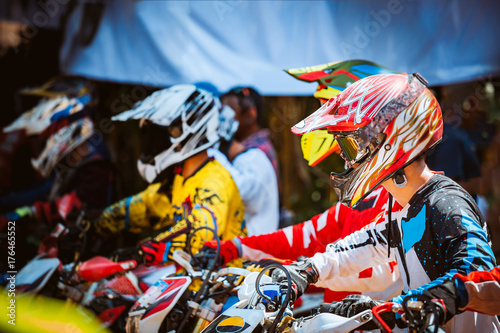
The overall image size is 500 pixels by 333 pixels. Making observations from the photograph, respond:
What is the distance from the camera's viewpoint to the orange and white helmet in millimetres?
2412

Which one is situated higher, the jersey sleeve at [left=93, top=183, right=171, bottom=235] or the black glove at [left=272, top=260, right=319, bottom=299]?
the black glove at [left=272, top=260, right=319, bottom=299]

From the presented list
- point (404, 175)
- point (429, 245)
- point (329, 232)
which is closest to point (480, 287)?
point (429, 245)

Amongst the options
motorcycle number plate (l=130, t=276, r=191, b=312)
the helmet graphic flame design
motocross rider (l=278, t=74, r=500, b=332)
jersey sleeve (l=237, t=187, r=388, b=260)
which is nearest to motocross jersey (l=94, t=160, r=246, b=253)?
jersey sleeve (l=237, t=187, r=388, b=260)

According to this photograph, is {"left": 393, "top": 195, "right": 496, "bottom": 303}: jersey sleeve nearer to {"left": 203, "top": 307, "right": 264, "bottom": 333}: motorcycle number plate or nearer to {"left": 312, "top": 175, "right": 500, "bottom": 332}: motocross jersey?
{"left": 312, "top": 175, "right": 500, "bottom": 332}: motocross jersey

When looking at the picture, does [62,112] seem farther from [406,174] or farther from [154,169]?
[406,174]

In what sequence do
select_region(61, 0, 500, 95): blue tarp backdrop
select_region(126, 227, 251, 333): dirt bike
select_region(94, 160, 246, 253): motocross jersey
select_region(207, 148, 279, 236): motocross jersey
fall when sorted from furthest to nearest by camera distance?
select_region(61, 0, 500, 95): blue tarp backdrop
select_region(207, 148, 279, 236): motocross jersey
select_region(94, 160, 246, 253): motocross jersey
select_region(126, 227, 251, 333): dirt bike

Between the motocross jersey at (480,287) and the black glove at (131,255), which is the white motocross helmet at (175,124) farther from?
the motocross jersey at (480,287)

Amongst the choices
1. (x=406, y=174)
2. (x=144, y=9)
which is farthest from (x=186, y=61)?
(x=406, y=174)

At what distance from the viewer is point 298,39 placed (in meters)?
5.72

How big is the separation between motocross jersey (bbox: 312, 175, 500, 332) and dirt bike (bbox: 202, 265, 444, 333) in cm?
10

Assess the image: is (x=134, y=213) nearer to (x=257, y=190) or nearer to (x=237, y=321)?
(x=257, y=190)

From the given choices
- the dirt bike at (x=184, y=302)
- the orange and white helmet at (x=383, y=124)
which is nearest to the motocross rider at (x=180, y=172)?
the dirt bike at (x=184, y=302)

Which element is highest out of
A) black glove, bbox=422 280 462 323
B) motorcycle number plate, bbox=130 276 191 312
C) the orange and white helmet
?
the orange and white helmet

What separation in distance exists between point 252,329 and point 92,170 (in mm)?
3279
